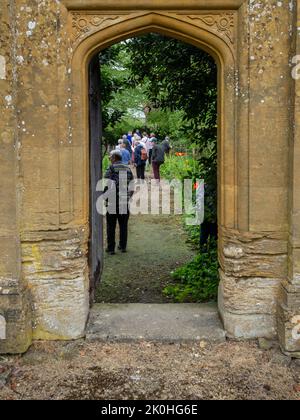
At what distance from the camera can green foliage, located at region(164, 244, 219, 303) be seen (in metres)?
6.67

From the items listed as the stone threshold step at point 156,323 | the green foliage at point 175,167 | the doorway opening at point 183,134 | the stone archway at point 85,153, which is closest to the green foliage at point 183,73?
the doorway opening at point 183,134

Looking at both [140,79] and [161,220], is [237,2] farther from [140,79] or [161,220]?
[161,220]

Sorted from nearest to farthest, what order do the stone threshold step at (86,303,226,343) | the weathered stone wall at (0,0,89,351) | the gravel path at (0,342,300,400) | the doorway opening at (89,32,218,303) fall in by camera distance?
the gravel path at (0,342,300,400) < the weathered stone wall at (0,0,89,351) < the stone threshold step at (86,303,226,343) < the doorway opening at (89,32,218,303)

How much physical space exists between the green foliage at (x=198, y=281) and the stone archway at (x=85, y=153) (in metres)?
1.66

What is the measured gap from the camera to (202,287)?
7.02 meters

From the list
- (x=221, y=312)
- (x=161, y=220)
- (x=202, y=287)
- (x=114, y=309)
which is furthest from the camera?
(x=161, y=220)

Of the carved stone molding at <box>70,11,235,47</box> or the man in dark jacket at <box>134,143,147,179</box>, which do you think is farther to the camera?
the man in dark jacket at <box>134,143,147,179</box>

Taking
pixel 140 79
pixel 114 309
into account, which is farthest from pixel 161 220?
pixel 114 309

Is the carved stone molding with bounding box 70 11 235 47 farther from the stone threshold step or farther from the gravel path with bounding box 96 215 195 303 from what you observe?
the gravel path with bounding box 96 215 195 303

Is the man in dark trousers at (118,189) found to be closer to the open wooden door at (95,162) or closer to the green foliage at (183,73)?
the open wooden door at (95,162)

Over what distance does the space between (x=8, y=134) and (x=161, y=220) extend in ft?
26.9

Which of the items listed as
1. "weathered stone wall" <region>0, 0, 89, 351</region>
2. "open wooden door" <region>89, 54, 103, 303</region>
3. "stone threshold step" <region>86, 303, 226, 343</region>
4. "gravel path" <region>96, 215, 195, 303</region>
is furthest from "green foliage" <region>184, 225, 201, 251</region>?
"weathered stone wall" <region>0, 0, 89, 351</region>

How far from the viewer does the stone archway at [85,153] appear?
462 centimetres

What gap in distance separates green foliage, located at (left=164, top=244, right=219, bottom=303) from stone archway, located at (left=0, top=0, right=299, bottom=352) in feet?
5.45
